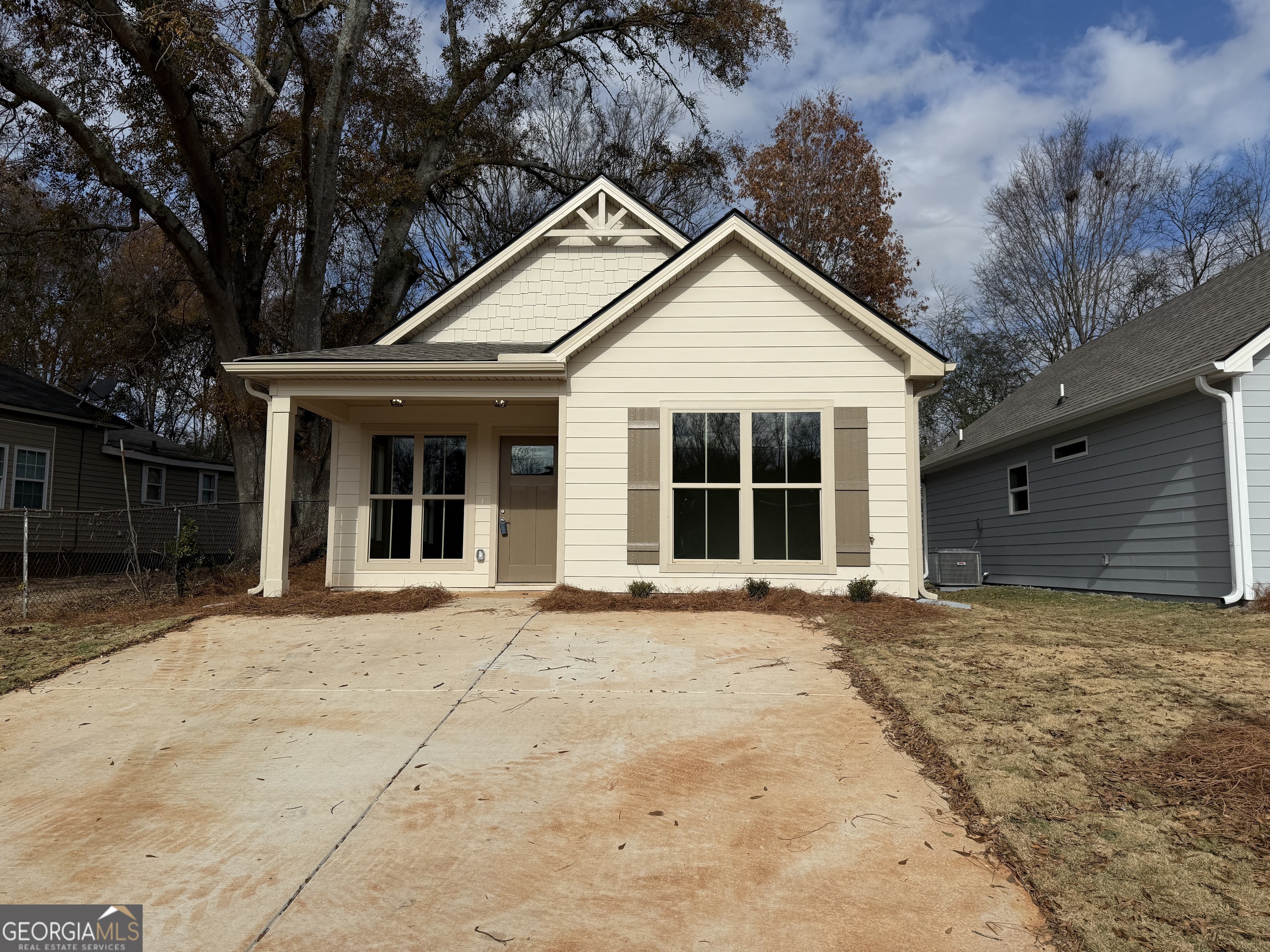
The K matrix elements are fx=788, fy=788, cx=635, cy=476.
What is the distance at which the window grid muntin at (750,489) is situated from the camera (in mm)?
9469

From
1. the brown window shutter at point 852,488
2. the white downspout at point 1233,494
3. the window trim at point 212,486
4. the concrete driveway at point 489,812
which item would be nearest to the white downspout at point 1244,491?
the white downspout at point 1233,494

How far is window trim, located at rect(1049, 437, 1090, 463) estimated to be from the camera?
41.5 ft

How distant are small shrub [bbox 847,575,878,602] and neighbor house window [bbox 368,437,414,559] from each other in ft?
19.8

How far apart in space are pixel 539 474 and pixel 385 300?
8900 mm

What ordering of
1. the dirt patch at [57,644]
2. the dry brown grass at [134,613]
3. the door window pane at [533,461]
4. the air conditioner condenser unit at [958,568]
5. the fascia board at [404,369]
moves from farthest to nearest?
the air conditioner condenser unit at [958,568]
the door window pane at [533,461]
the fascia board at [404,369]
the dry brown grass at [134,613]
the dirt patch at [57,644]

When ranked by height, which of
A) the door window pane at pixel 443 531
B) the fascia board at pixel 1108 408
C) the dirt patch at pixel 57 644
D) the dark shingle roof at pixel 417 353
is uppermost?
the dark shingle roof at pixel 417 353

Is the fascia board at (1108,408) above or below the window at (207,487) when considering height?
above

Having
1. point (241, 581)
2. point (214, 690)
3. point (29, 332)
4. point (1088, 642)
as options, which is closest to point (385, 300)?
point (241, 581)

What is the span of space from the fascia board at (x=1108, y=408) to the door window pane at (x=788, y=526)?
490 centimetres

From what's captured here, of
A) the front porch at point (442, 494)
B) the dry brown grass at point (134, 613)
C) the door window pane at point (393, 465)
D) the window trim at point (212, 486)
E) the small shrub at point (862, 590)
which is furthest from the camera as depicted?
the window trim at point (212, 486)

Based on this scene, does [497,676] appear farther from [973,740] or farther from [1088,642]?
[1088,642]

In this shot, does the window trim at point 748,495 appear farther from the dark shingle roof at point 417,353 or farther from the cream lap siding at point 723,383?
the dark shingle roof at point 417,353

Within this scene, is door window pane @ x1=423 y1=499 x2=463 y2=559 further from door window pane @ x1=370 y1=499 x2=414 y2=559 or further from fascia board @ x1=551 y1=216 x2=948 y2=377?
fascia board @ x1=551 y1=216 x2=948 y2=377

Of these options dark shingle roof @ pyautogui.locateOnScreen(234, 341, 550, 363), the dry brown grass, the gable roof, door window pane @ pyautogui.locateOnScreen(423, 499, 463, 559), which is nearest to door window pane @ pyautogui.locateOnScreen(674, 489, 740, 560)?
dark shingle roof @ pyautogui.locateOnScreen(234, 341, 550, 363)
